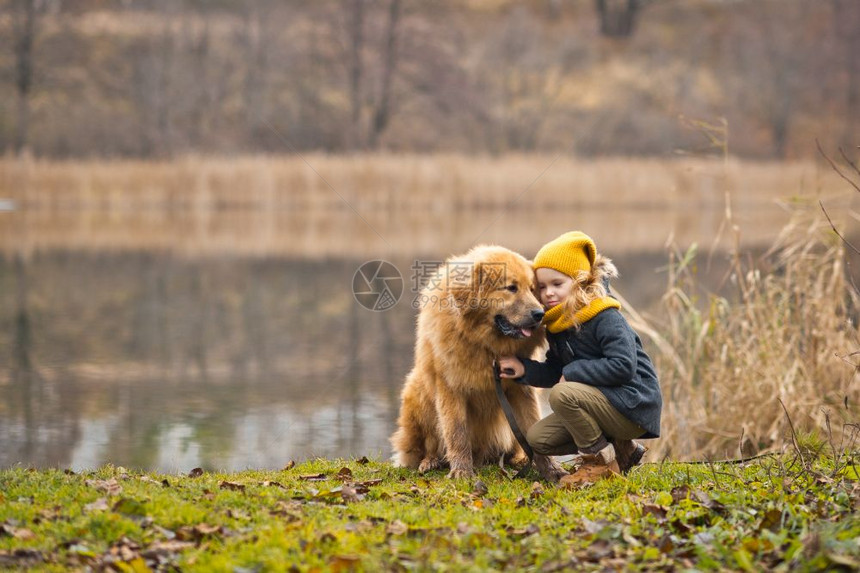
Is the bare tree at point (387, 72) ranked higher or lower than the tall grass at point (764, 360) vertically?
higher

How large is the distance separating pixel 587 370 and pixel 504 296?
1.92 ft

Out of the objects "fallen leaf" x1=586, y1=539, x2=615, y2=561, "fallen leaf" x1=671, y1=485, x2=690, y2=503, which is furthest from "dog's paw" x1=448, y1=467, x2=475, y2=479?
"fallen leaf" x1=586, y1=539, x2=615, y2=561

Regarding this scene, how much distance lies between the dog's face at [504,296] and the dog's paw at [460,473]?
2.60ft

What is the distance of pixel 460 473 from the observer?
194 inches

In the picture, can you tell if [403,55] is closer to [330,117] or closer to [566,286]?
[330,117]

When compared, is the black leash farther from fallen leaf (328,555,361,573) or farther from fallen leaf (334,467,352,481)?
fallen leaf (328,555,361,573)

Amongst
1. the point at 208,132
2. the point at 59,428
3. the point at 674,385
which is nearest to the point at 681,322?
the point at 674,385

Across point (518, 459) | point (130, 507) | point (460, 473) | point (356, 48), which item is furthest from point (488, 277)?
point (356, 48)

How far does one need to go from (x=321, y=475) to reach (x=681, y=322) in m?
3.75

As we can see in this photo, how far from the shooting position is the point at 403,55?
117 ft

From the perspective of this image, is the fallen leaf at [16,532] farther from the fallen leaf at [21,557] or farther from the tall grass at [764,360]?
the tall grass at [764,360]

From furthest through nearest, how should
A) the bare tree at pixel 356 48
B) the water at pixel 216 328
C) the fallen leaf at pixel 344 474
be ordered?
the bare tree at pixel 356 48
the water at pixel 216 328
the fallen leaf at pixel 344 474

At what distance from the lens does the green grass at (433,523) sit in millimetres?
3305

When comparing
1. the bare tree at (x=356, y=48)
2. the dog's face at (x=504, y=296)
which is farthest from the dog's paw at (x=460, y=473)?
the bare tree at (x=356, y=48)
